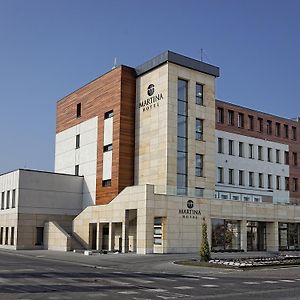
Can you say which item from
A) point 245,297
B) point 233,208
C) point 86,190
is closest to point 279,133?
point 233,208

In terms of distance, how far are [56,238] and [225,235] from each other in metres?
17.6

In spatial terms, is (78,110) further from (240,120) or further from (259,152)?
(259,152)

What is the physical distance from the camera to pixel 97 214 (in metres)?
50.5

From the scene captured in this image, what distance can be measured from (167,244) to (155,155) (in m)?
9.70

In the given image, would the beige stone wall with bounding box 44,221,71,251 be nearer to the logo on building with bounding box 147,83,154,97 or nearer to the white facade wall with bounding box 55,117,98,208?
the white facade wall with bounding box 55,117,98,208

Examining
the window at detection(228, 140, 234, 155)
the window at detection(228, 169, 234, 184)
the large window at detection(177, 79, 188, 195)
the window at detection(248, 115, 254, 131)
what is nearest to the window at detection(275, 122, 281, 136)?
the window at detection(248, 115, 254, 131)

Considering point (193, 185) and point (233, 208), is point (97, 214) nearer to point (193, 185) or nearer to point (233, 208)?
point (193, 185)

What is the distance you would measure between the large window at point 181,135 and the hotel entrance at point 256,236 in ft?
28.3

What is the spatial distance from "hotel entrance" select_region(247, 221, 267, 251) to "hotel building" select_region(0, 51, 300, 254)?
11 cm

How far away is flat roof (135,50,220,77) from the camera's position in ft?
162

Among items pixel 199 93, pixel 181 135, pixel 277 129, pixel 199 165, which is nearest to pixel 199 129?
pixel 181 135

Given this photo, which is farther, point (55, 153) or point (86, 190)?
point (55, 153)

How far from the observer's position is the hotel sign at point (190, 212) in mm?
44747

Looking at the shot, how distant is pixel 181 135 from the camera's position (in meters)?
49.2
